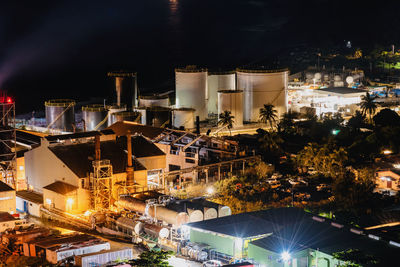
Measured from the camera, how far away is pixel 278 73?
35875mm

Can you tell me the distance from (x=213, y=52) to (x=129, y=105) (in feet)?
205

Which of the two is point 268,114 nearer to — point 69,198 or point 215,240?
point 69,198

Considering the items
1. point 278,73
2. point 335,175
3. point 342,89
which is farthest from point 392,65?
point 335,175

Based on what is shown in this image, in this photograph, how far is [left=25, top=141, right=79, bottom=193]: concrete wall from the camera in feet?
72.9

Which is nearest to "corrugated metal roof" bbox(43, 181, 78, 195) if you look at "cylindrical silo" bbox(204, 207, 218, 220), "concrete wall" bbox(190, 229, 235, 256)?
"cylindrical silo" bbox(204, 207, 218, 220)

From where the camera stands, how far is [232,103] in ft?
112

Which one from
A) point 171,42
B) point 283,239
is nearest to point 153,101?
point 283,239

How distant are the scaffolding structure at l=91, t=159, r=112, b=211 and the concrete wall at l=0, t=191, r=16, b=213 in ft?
8.10

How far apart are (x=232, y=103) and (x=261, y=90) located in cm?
238

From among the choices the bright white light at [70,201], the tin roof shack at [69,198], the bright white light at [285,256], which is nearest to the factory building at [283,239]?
the bright white light at [285,256]

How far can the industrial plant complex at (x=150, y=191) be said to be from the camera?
17.0 m

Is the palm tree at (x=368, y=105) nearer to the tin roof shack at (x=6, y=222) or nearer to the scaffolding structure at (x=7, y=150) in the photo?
the scaffolding structure at (x=7, y=150)

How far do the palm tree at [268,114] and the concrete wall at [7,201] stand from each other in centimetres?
1527

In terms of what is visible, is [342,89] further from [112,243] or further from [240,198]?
[112,243]
